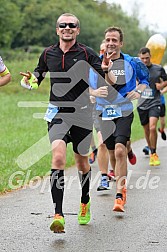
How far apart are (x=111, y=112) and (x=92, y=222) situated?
1.71 meters

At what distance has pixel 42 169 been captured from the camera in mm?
11523

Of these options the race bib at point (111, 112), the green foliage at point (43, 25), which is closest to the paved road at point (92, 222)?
the race bib at point (111, 112)

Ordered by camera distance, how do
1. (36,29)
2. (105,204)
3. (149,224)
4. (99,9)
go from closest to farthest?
(149,224), (105,204), (36,29), (99,9)

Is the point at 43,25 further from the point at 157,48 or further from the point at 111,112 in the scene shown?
the point at 111,112

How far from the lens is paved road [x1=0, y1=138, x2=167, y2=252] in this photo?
6.16 metres

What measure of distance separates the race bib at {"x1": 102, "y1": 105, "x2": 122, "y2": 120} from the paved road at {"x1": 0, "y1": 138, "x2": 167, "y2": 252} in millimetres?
1067

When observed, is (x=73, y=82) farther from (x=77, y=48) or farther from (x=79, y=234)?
(x=79, y=234)

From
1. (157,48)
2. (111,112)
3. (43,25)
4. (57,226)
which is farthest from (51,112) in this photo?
(43,25)

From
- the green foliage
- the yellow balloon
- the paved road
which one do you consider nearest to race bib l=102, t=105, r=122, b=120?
the paved road

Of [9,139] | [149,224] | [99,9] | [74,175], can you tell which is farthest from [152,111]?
[99,9]

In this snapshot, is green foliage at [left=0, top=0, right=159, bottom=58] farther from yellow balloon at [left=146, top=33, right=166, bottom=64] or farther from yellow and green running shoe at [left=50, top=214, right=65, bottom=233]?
yellow and green running shoe at [left=50, top=214, right=65, bottom=233]

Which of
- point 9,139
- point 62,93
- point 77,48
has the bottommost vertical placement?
point 9,139

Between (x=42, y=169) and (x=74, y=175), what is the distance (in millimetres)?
585

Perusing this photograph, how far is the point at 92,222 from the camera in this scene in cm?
735
